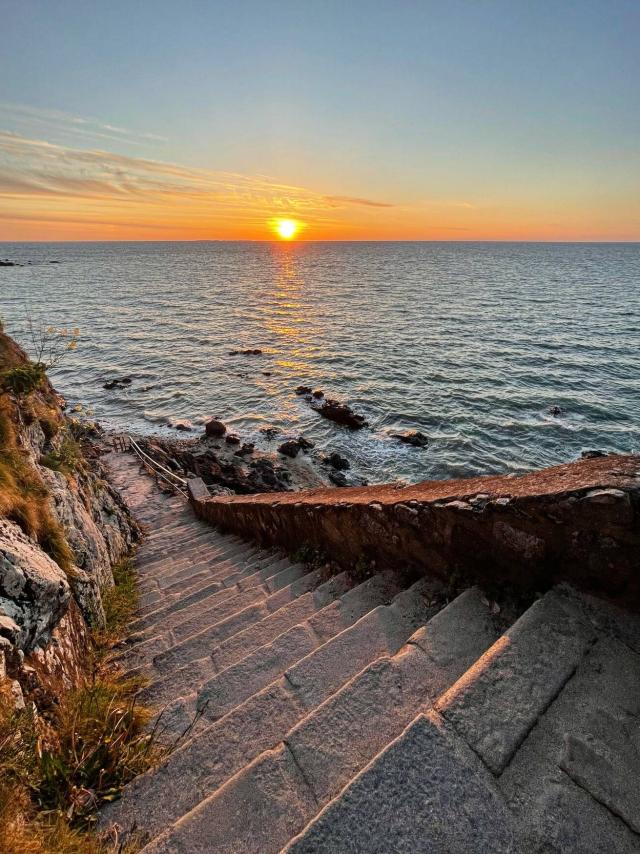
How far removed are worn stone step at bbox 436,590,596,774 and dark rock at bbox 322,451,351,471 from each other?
1585cm

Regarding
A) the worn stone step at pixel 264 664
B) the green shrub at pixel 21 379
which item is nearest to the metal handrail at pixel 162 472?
the green shrub at pixel 21 379

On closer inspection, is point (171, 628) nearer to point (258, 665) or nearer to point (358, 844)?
point (258, 665)

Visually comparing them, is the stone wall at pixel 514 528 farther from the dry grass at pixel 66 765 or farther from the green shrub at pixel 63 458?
the green shrub at pixel 63 458

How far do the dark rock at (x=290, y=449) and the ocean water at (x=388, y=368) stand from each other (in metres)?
1.17

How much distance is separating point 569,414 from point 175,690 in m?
22.7

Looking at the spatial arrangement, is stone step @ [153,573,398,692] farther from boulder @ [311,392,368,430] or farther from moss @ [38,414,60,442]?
boulder @ [311,392,368,430]

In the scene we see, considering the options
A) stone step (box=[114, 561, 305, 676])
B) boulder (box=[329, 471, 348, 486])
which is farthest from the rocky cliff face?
boulder (box=[329, 471, 348, 486])

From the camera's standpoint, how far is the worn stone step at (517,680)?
A: 1.83 metres

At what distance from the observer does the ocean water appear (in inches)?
765

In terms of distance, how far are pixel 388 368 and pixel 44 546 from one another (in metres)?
26.7

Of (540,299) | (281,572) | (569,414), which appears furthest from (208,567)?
(540,299)

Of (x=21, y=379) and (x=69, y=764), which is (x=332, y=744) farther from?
(x=21, y=379)

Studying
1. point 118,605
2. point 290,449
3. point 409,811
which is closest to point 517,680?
point 409,811

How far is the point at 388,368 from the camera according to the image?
29047 mm
